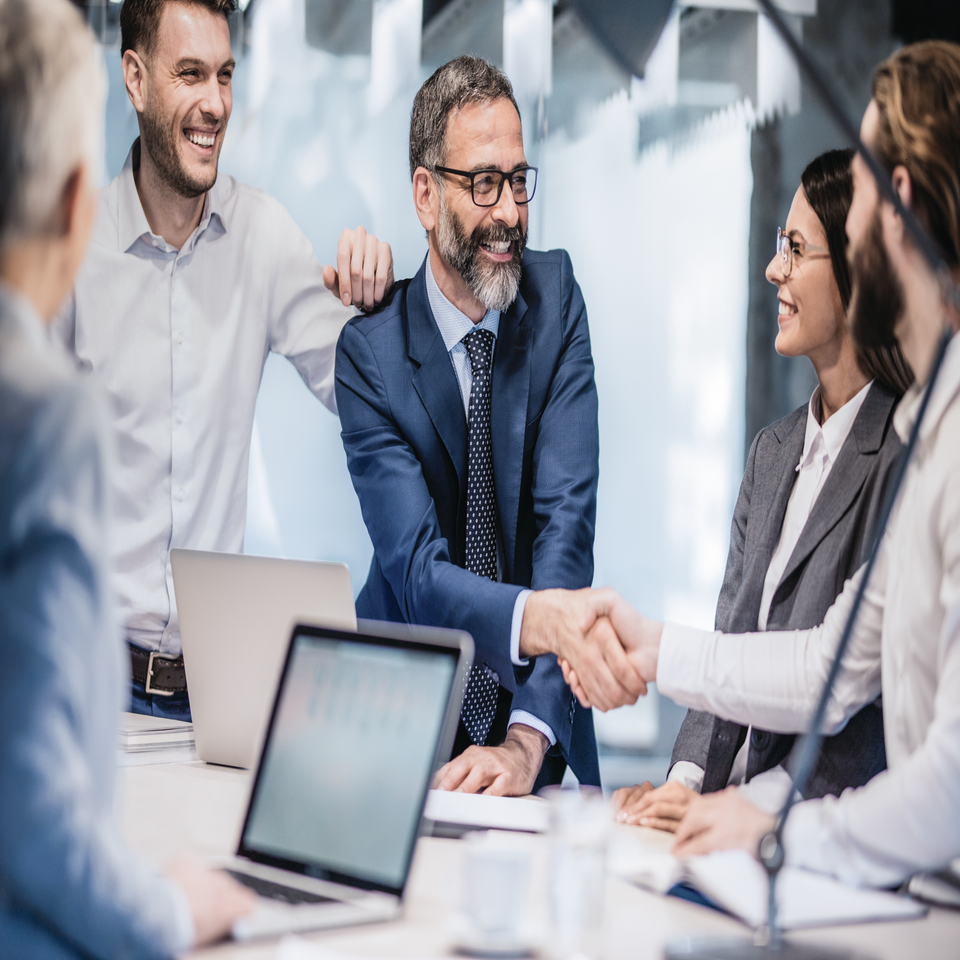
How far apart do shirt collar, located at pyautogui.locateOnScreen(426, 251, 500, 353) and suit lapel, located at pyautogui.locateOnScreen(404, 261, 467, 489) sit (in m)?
0.03

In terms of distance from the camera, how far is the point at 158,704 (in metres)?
2.21

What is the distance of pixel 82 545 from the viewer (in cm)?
72

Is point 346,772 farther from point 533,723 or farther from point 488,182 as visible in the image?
point 488,182

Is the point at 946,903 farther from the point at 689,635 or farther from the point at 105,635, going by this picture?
the point at 105,635

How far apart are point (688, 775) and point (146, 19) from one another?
6.77 feet

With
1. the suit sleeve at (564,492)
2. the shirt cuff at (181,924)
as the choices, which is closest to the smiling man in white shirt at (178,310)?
the suit sleeve at (564,492)

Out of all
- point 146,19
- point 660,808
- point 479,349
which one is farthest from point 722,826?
point 146,19

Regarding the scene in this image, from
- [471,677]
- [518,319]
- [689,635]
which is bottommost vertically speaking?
[471,677]

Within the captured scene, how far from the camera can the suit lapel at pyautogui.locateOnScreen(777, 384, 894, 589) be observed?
5.60ft

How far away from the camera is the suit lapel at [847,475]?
1708 millimetres

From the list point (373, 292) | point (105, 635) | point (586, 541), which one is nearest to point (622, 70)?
point (373, 292)

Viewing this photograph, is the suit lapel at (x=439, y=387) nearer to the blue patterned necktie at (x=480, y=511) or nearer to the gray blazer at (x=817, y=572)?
the blue patterned necktie at (x=480, y=511)

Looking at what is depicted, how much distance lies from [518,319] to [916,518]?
3.90 feet

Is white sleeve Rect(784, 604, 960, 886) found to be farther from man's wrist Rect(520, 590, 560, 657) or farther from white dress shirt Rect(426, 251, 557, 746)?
white dress shirt Rect(426, 251, 557, 746)
